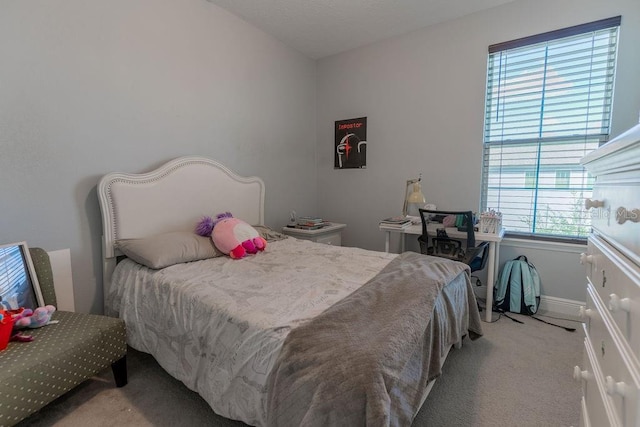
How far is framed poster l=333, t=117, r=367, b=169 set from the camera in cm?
366

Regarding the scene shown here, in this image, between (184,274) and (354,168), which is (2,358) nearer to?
(184,274)

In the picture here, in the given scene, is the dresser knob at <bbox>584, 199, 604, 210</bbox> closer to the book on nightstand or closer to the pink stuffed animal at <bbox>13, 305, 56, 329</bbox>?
the book on nightstand

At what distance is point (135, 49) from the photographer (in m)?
2.25

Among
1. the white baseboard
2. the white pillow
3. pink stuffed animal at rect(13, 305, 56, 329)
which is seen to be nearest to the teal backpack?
the white baseboard

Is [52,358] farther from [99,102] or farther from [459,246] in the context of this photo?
[459,246]

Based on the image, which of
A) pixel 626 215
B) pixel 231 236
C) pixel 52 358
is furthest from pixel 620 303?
pixel 231 236

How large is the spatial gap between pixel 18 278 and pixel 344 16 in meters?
3.13

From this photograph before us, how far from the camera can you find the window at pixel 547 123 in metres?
2.48

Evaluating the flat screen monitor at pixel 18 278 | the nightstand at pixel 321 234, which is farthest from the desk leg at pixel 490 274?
the flat screen monitor at pixel 18 278

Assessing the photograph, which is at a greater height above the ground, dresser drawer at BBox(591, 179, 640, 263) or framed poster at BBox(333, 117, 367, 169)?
framed poster at BBox(333, 117, 367, 169)

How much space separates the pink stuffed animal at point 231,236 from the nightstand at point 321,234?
0.80 m

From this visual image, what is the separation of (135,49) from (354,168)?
240 centimetres

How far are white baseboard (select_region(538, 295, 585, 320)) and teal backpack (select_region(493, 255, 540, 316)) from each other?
101 millimetres

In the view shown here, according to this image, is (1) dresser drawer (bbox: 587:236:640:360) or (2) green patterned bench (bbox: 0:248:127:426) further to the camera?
(2) green patterned bench (bbox: 0:248:127:426)
